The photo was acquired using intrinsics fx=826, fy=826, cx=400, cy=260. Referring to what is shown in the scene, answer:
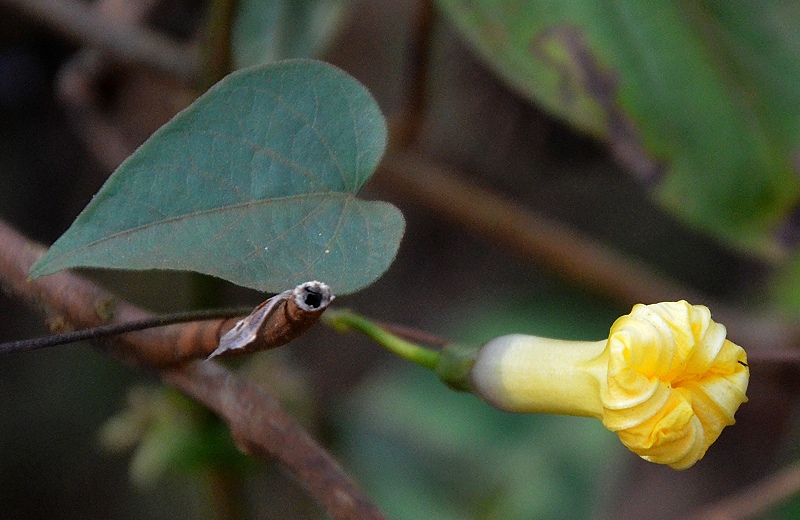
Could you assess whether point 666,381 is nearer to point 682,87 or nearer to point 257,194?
point 257,194

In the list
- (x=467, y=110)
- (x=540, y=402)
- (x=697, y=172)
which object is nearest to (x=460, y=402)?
(x=467, y=110)

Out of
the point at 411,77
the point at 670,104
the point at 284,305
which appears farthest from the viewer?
the point at 411,77

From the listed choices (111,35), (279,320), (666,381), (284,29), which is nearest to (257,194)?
(279,320)

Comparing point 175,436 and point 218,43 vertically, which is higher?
point 218,43

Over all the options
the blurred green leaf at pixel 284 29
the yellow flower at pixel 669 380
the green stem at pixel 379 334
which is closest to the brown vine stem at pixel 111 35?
the blurred green leaf at pixel 284 29

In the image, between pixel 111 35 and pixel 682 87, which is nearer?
pixel 682 87

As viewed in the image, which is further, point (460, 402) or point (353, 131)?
point (460, 402)

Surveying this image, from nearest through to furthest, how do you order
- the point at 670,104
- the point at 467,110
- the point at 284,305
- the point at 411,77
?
1. the point at 284,305
2. the point at 670,104
3. the point at 411,77
4. the point at 467,110

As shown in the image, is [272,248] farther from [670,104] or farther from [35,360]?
[35,360]

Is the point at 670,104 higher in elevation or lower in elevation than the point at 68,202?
higher
